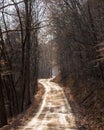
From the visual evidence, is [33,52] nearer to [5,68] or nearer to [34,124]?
[5,68]

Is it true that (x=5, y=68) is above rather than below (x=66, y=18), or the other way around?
below

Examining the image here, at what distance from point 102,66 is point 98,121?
6.12m

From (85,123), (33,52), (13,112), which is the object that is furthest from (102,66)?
(33,52)

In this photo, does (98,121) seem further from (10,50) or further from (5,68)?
(10,50)

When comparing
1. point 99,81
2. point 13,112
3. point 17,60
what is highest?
point 17,60

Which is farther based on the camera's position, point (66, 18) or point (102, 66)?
point (66, 18)

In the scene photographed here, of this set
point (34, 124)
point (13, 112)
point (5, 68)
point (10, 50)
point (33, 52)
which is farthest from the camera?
point (33, 52)

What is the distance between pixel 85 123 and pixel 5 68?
13.4m

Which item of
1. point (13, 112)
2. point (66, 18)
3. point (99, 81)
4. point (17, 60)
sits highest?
point (66, 18)

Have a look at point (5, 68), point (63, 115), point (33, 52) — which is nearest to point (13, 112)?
point (5, 68)

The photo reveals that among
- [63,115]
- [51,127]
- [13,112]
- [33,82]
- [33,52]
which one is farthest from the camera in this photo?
[33,82]

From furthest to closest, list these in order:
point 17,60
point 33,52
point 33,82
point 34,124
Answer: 1. point 33,82
2. point 33,52
3. point 17,60
4. point 34,124

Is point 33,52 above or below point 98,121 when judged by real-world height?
above

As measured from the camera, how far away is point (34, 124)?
20391 mm
